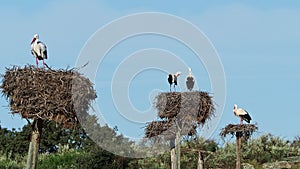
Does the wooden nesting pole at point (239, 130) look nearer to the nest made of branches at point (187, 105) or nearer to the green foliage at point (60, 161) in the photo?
the nest made of branches at point (187, 105)

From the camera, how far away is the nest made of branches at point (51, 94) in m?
14.1

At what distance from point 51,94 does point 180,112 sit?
15.7ft

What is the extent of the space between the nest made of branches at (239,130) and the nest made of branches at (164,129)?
1214mm

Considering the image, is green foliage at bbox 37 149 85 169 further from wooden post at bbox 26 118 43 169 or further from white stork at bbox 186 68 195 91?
wooden post at bbox 26 118 43 169

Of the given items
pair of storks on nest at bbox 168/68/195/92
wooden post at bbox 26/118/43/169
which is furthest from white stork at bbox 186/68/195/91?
wooden post at bbox 26/118/43/169

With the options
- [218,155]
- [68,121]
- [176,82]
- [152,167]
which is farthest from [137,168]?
[68,121]

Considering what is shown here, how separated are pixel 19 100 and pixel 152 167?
13.1 metres

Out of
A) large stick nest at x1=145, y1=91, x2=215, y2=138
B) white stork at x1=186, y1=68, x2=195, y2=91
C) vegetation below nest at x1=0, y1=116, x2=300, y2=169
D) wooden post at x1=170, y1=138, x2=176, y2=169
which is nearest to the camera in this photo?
wooden post at x1=170, y1=138, x2=176, y2=169

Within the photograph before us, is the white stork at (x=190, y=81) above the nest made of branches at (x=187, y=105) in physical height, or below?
above

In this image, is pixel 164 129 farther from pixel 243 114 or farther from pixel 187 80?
pixel 187 80

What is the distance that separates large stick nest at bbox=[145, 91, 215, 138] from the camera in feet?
58.8

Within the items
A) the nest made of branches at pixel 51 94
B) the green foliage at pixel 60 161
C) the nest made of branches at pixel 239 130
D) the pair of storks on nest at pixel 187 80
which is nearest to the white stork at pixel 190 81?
the pair of storks on nest at pixel 187 80

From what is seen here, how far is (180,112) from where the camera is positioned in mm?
17922

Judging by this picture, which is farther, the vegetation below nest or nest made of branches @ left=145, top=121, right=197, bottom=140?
the vegetation below nest
